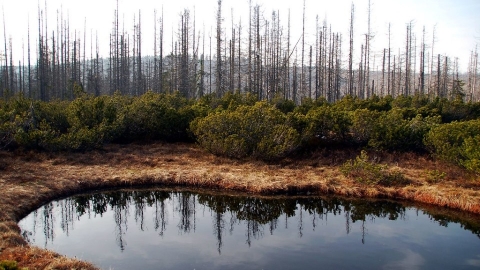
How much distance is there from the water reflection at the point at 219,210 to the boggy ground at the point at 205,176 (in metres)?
0.53

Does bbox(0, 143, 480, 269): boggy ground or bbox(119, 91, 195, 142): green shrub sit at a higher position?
bbox(119, 91, 195, 142): green shrub

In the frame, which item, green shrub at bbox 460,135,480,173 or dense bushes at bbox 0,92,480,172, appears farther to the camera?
dense bushes at bbox 0,92,480,172

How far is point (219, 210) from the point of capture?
1127cm

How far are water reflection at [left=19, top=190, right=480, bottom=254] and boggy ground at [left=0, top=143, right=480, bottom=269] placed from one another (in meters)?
0.53

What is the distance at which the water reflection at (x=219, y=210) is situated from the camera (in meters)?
9.91

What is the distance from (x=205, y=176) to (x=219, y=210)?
91.5 inches

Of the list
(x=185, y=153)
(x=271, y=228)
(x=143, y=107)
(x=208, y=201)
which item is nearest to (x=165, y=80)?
(x=143, y=107)

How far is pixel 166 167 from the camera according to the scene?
14.5 metres

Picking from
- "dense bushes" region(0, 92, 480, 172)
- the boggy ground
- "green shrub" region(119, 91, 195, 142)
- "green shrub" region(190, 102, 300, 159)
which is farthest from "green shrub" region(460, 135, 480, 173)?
"green shrub" region(119, 91, 195, 142)

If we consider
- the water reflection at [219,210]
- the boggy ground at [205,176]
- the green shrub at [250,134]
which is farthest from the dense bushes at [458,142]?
the green shrub at [250,134]

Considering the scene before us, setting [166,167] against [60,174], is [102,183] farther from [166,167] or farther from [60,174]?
[166,167]

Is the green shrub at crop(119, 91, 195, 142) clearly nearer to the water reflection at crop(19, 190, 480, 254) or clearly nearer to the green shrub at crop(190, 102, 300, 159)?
the green shrub at crop(190, 102, 300, 159)

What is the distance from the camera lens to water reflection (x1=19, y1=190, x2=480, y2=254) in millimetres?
9906

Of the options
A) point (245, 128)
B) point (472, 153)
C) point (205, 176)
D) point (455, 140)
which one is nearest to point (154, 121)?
point (245, 128)
